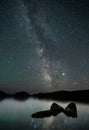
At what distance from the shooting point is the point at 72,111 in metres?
71.1

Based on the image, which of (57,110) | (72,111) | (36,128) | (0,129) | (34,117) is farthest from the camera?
(57,110)

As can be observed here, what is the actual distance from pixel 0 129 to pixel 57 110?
112 feet

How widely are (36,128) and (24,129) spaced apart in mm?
3231

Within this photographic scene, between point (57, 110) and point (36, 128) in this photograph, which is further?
point (57, 110)

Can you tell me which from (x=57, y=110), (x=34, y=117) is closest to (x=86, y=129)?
(x=34, y=117)

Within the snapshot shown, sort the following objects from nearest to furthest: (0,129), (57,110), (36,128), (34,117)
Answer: (0,129) < (36,128) < (34,117) < (57,110)

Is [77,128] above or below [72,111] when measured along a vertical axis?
below

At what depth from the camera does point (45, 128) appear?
46.6m

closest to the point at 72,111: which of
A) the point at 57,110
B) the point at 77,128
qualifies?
the point at 57,110

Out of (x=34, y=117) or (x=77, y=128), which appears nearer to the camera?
(x=77, y=128)

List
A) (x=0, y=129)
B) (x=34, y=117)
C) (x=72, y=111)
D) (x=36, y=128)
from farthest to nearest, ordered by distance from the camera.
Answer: (x=72, y=111) < (x=34, y=117) < (x=36, y=128) < (x=0, y=129)

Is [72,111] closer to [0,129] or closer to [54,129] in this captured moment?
[54,129]

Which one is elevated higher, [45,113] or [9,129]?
[45,113]

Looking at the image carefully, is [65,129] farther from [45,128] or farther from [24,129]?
[24,129]
